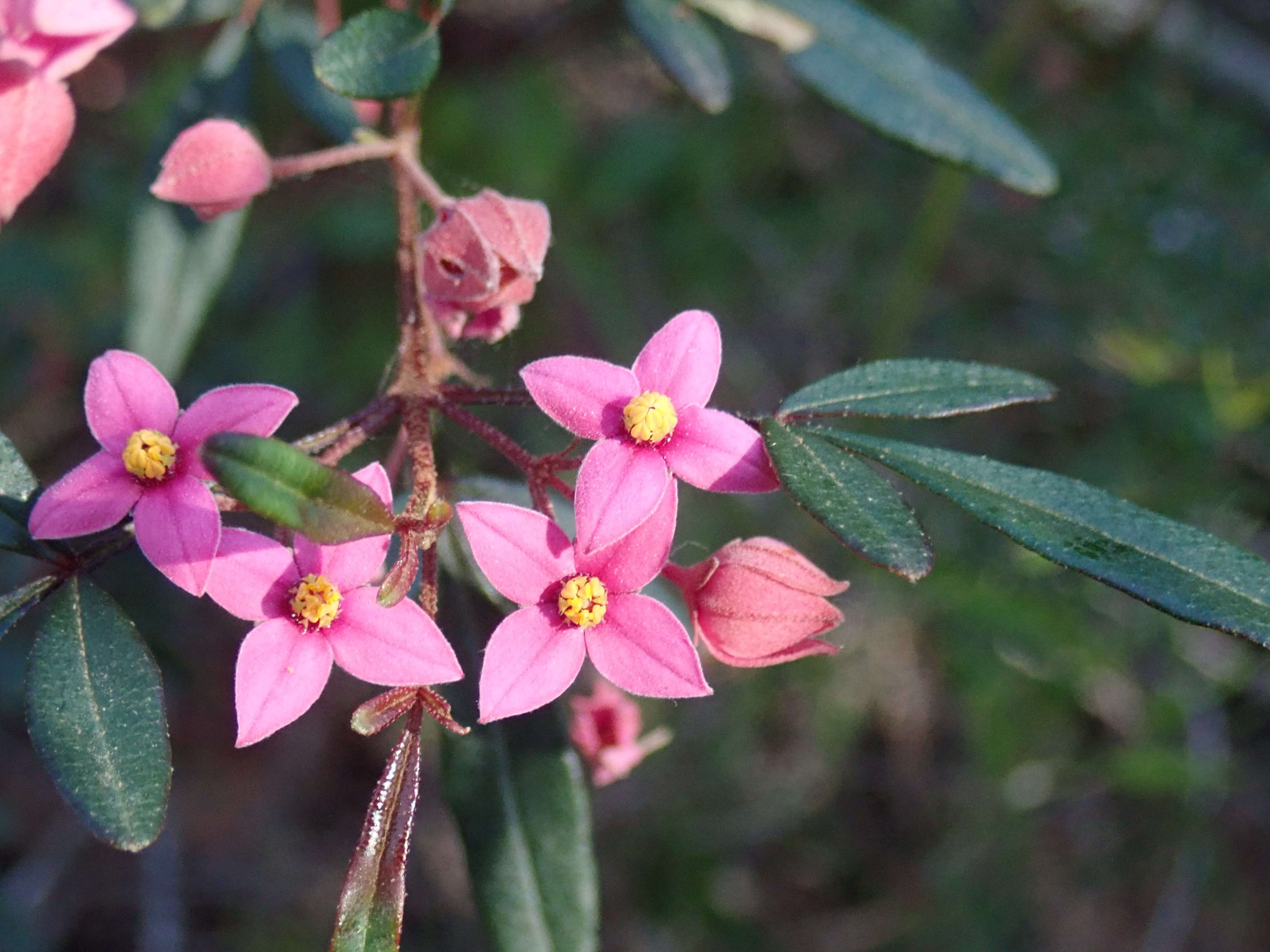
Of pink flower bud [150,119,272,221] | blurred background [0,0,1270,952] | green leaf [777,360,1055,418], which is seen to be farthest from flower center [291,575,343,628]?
blurred background [0,0,1270,952]

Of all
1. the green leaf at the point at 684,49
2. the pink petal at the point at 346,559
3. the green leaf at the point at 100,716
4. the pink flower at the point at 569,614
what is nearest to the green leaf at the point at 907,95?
the green leaf at the point at 684,49

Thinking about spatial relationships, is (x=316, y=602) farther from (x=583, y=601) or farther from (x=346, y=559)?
(x=583, y=601)

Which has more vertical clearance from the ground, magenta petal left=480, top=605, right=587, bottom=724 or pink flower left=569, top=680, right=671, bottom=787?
magenta petal left=480, top=605, right=587, bottom=724

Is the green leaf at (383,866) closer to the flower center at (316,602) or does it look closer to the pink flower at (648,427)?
the flower center at (316,602)

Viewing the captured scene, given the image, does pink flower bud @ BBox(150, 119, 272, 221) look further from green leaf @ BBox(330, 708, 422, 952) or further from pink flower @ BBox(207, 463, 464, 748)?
green leaf @ BBox(330, 708, 422, 952)

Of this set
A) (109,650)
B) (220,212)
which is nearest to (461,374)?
(220,212)

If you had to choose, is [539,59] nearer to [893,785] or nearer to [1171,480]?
[1171,480]
